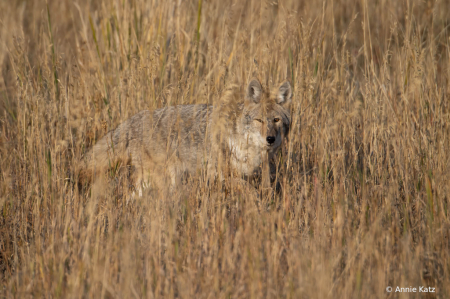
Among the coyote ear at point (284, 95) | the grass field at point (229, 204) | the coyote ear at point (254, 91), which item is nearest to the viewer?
the grass field at point (229, 204)

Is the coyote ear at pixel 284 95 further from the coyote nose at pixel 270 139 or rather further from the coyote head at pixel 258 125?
the coyote nose at pixel 270 139

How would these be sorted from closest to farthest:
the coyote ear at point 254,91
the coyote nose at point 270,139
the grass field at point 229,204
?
1. the grass field at point 229,204
2. the coyote nose at point 270,139
3. the coyote ear at point 254,91

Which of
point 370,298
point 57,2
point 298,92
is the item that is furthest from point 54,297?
point 57,2

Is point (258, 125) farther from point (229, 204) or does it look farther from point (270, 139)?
point (229, 204)

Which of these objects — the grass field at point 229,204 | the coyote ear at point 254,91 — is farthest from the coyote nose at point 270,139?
the coyote ear at point 254,91

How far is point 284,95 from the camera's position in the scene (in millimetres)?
5133

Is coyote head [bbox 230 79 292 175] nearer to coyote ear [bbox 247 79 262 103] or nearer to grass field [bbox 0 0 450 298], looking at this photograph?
coyote ear [bbox 247 79 262 103]

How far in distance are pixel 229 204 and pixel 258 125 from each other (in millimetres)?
1227

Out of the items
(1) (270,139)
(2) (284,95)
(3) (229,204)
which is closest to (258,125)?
(1) (270,139)

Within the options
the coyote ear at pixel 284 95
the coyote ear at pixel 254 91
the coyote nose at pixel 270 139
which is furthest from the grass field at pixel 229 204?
the coyote ear at pixel 254 91

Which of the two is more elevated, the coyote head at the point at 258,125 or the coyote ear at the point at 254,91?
the coyote ear at the point at 254,91

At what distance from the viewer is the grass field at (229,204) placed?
290 cm

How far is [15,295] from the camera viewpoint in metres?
2.88

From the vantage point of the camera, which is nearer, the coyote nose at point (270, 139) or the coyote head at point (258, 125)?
the coyote nose at point (270, 139)
